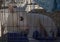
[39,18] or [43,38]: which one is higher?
[39,18]

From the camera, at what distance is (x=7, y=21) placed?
3.30 m

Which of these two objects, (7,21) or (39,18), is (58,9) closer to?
(39,18)

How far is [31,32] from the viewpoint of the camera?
331 centimetres

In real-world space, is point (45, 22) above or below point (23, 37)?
above

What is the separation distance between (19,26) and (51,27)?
0.50 metres

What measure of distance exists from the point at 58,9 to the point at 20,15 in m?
0.72

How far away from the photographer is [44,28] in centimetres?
332

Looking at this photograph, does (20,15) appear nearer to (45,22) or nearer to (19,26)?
(19,26)

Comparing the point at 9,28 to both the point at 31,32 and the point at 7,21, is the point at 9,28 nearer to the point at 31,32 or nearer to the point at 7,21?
the point at 7,21

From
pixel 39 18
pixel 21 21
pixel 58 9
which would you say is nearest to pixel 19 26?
pixel 21 21

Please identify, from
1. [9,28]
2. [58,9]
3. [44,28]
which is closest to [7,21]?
[9,28]

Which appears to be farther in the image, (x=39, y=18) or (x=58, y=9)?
(x=58, y=9)

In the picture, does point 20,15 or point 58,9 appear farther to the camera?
point 58,9

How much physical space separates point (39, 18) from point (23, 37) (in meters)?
0.38
